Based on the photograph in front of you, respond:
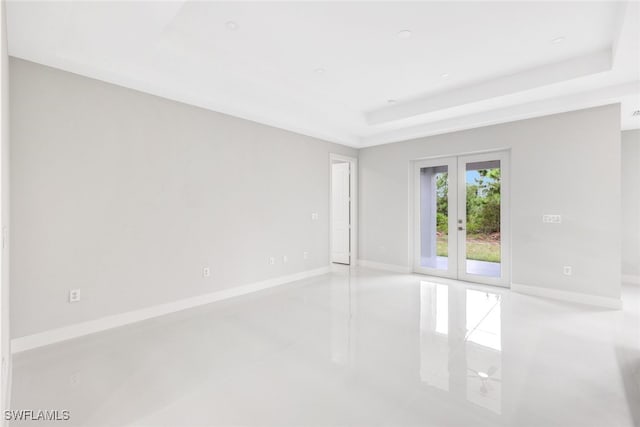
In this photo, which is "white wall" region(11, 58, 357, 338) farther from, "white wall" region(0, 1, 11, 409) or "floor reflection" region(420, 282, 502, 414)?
"floor reflection" region(420, 282, 502, 414)

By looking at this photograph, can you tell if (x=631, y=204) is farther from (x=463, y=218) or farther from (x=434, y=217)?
(x=434, y=217)

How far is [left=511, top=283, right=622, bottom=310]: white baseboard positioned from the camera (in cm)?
404

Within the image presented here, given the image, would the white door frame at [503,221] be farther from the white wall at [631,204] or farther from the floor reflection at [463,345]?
the white wall at [631,204]

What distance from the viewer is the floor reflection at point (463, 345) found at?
2.27 meters

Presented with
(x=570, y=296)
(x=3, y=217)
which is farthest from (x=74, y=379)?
(x=570, y=296)

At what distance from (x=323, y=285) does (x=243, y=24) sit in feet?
12.5

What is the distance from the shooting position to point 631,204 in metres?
5.34

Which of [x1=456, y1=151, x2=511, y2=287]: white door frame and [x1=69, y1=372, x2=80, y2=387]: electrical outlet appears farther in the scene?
[x1=456, y1=151, x2=511, y2=287]: white door frame

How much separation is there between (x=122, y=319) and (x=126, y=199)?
1.32 metres

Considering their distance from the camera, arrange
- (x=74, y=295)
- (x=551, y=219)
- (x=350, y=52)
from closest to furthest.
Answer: (x=74, y=295) < (x=350, y=52) < (x=551, y=219)

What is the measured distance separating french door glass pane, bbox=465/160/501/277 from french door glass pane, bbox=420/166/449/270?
0.38 m

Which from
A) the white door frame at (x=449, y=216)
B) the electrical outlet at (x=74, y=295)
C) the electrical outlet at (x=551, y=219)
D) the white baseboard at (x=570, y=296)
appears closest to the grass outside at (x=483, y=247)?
the white door frame at (x=449, y=216)

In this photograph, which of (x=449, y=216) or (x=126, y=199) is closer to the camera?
(x=126, y=199)

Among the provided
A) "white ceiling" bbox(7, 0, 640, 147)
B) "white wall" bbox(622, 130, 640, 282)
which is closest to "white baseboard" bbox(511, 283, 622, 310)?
"white wall" bbox(622, 130, 640, 282)
